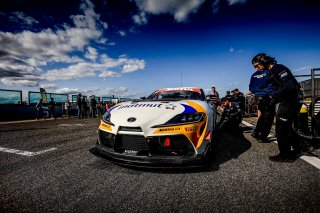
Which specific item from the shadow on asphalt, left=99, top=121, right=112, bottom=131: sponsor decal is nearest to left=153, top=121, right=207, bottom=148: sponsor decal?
the shadow on asphalt

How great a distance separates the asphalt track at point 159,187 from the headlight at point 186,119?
0.65 metres

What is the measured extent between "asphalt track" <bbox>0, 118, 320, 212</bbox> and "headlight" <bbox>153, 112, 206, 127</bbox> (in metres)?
0.65

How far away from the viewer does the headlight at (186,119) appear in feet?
7.67

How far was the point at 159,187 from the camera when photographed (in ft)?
6.55

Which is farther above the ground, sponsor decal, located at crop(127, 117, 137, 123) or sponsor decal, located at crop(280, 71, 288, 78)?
sponsor decal, located at crop(280, 71, 288, 78)

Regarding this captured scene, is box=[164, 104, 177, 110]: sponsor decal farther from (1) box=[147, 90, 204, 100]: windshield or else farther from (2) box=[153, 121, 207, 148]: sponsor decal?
(1) box=[147, 90, 204, 100]: windshield

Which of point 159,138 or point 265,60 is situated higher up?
point 265,60

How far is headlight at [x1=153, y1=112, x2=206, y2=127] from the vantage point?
2338 mm

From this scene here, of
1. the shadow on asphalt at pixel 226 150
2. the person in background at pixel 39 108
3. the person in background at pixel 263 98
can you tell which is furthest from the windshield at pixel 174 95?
the person in background at pixel 39 108

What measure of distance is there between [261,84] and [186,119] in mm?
2326

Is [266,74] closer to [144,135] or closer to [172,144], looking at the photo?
[172,144]

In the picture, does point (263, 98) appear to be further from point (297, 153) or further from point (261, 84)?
point (297, 153)

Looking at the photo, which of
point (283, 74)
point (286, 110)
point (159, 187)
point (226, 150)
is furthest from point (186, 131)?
point (283, 74)

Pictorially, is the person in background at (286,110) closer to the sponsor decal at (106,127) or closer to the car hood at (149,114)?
the car hood at (149,114)
